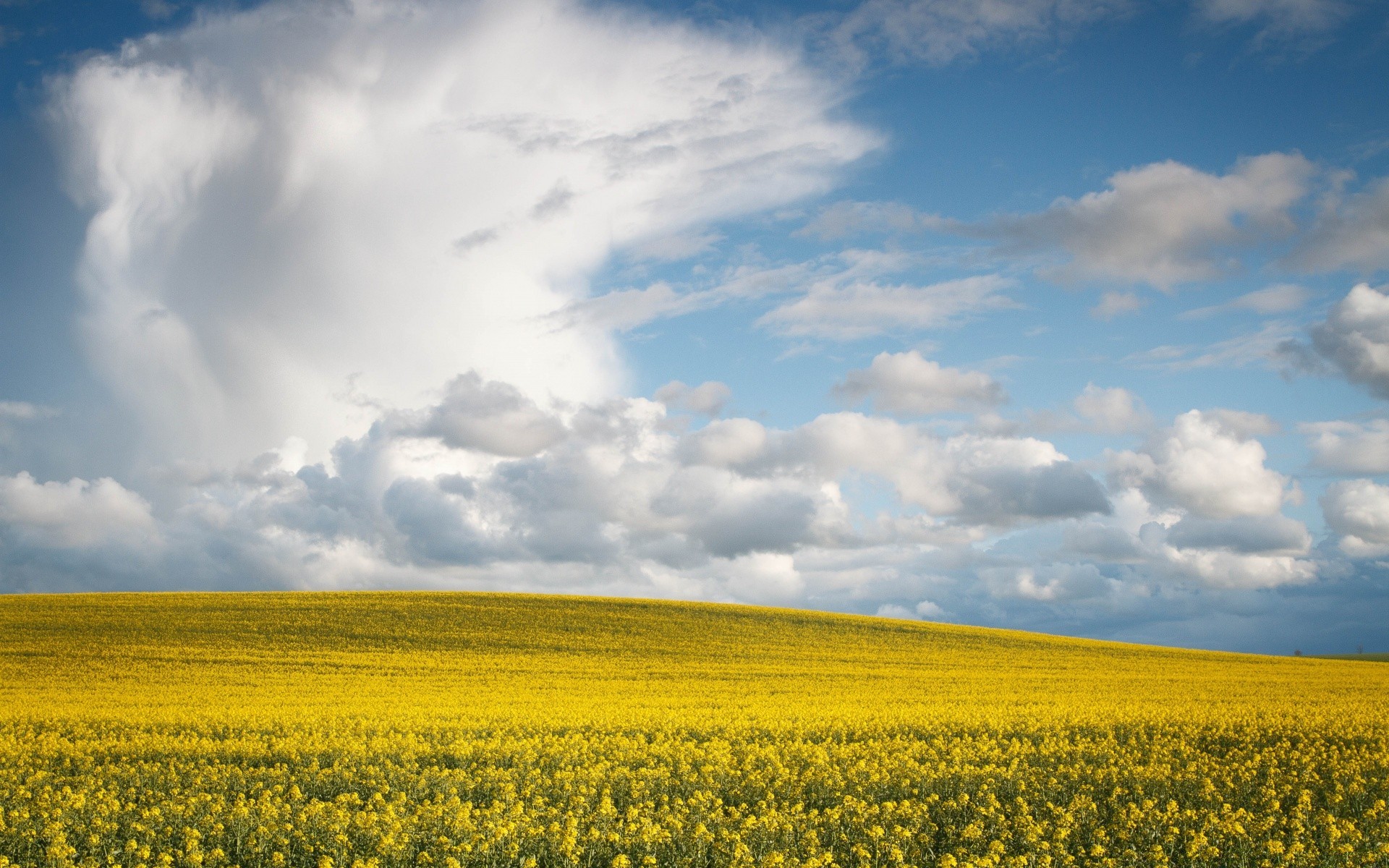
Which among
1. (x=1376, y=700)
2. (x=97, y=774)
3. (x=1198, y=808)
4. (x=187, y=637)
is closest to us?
(x=1198, y=808)

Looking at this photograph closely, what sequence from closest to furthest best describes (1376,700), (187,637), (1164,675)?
(1376,700) → (1164,675) → (187,637)

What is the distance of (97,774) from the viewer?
51.4 ft

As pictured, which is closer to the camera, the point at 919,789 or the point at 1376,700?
the point at 919,789

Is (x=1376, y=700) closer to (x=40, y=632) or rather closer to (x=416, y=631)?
(x=416, y=631)

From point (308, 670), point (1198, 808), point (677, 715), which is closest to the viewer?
point (1198, 808)

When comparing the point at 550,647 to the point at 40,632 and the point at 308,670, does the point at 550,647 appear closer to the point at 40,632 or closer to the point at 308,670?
the point at 308,670

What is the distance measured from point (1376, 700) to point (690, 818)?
29736 mm

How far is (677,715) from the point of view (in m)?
21.9

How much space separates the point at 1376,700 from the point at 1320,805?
1946cm

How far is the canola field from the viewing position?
437 inches

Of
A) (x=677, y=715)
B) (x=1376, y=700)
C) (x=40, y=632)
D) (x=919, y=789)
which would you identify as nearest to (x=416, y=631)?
(x=40, y=632)

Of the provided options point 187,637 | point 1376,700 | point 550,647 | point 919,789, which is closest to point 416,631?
point 550,647

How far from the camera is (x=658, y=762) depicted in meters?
16.1

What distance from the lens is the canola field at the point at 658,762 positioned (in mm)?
11094
